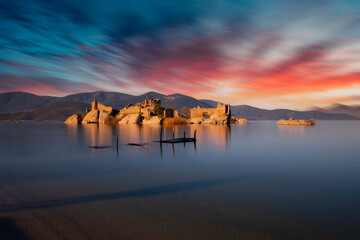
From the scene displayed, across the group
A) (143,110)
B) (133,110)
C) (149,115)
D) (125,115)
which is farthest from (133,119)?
(149,115)

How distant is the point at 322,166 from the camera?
631 inches

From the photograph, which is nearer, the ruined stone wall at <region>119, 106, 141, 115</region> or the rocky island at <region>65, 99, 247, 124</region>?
the rocky island at <region>65, 99, 247, 124</region>

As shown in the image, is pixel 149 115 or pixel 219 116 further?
pixel 219 116

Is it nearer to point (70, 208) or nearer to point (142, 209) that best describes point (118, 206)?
point (142, 209)

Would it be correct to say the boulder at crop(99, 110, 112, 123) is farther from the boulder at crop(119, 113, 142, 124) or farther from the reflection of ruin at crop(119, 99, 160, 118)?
the boulder at crop(119, 113, 142, 124)

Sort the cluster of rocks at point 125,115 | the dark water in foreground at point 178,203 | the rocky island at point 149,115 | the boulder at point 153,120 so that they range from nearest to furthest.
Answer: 1. the dark water in foreground at point 178,203
2. the boulder at point 153,120
3. the cluster of rocks at point 125,115
4. the rocky island at point 149,115

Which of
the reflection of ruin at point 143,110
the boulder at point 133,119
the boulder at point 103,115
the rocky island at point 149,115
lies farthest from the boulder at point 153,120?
the boulder at point 103,115

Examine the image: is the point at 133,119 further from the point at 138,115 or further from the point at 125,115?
the point at 125,115

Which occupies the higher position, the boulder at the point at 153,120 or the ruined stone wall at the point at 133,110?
the ruined stone wall at the point at 133,110

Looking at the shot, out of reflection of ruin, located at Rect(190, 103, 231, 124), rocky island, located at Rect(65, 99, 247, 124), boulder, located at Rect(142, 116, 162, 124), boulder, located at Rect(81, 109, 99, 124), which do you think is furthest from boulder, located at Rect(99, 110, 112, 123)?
reflection of ruin, located at Rect(190, 103, 231, 124)

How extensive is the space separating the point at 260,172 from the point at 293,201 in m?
5.24

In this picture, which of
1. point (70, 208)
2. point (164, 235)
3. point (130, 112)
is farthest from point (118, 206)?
point (130, 112)

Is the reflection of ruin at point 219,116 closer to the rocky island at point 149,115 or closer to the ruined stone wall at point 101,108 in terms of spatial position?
the rocky island at point 149,115

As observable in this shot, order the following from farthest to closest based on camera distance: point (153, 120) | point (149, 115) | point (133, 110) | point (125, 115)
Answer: point (125, 115)
point (133, 110)
point (149, 115)
point (153, 120)
